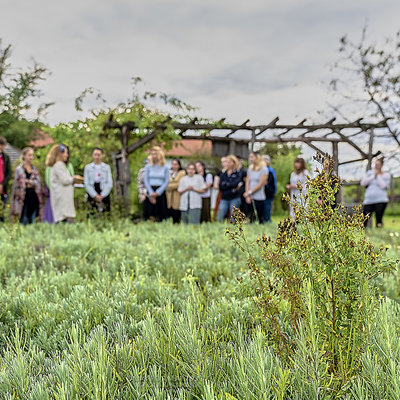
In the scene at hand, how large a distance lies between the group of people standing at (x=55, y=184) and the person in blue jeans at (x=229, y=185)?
255 cm

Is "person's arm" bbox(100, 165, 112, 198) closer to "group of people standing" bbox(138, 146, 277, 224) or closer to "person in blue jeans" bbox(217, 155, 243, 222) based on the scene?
"group of people standing" bbox(138, 146, 277, 224)

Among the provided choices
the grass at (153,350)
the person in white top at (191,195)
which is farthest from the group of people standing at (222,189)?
the grass at (153,350)

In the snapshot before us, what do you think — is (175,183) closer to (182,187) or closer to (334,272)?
(182,187)

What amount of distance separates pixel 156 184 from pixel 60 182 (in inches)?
89.1

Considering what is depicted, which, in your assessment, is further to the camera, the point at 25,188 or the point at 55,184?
the point at 25,188

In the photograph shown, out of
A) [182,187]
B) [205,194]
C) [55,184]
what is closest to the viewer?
[55,184]

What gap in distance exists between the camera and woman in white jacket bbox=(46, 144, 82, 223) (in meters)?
9.05

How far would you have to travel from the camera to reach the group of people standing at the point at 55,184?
9.09 m

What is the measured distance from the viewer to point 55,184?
9.15 m

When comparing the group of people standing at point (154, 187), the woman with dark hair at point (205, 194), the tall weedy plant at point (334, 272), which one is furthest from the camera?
the woman with dark hair at point (205, 194)

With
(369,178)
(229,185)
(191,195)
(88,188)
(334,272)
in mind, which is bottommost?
(334,272)

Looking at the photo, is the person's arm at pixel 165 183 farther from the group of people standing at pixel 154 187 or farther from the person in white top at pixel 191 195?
the person in white top at pixel 191 195

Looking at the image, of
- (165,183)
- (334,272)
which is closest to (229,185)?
(165,183)

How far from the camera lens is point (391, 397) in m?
1.62
